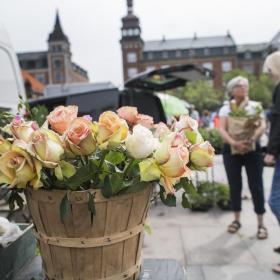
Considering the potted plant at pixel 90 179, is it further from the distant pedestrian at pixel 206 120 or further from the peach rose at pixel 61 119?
the distant pedestrian at pixel 206 120

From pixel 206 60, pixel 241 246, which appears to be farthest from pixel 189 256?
pixel 206 60

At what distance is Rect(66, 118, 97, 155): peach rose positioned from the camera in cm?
115

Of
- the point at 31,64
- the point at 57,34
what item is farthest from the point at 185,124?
the point at 57,34

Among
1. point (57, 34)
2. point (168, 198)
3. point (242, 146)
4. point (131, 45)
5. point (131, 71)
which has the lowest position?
point (242, 146)

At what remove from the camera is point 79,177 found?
115 cm

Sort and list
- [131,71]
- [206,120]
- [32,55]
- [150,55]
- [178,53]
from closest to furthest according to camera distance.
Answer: [206,120], [131,71], [150,55], [178,53], [32,55]

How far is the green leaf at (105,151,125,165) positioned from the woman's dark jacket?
246 centimetres

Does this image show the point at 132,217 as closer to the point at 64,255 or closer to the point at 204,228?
the point at 64,255

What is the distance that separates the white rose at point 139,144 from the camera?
118 cm

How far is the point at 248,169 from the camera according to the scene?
4.54m

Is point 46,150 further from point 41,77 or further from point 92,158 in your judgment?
point 41,77

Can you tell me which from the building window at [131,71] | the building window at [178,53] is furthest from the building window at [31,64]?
the building window at [178,53]

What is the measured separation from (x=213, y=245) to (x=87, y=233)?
11.3ft

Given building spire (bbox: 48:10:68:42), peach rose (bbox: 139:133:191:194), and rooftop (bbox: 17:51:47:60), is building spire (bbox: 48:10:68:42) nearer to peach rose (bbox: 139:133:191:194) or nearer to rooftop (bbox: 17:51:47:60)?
rooftop (bbox: 17:51:47:60)
